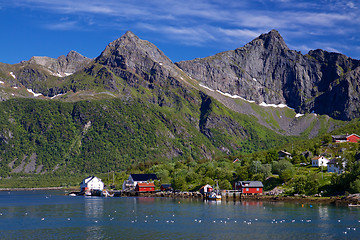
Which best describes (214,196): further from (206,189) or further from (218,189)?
(206,189)

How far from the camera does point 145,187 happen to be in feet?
612

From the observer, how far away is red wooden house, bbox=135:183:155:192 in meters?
186

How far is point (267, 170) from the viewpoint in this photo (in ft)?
504

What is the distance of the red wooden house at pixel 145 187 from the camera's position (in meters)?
186

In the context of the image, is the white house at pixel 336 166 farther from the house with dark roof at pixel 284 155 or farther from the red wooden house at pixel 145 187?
the red wooden house at pixel 145 187

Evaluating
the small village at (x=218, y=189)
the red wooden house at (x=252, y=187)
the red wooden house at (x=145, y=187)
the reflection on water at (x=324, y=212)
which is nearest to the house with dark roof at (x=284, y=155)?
the small village at (x=218, y=189)

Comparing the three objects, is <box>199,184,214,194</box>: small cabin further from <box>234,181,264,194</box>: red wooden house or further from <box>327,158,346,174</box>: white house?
<box>327,158,346,174</box>: white house

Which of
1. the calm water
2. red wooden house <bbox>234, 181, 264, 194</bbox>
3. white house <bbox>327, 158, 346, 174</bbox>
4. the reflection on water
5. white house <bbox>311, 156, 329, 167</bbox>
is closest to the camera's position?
the calm water

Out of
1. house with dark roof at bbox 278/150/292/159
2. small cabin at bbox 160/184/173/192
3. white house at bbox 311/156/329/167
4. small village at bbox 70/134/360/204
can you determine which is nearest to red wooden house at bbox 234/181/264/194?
small village at bbox 70/134/360/204

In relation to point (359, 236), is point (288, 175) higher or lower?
higher

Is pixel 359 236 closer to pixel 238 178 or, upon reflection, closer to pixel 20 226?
pixel 20 226

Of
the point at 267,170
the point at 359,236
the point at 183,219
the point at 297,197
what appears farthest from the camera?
the point at 267,170

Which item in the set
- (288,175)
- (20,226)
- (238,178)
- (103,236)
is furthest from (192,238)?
(238,178)

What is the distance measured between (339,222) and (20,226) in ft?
188
